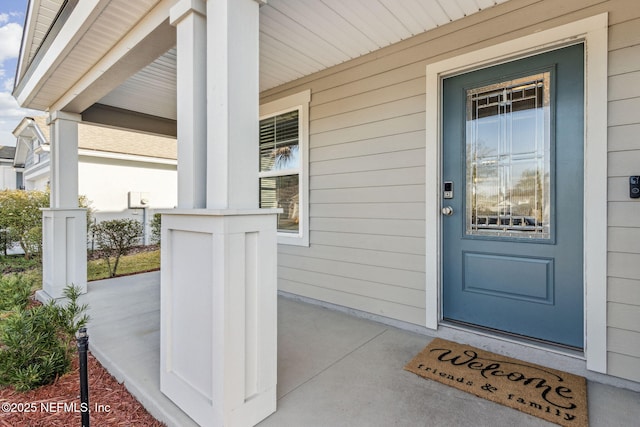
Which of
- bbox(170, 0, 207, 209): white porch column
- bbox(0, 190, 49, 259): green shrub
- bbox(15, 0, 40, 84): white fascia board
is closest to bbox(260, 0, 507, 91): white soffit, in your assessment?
bbox(170, 0, 207, 209): white porch column

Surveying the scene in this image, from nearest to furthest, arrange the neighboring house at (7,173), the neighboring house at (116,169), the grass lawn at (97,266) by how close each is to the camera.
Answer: the grass lawn at (97,266)
the neighboring house at (116,169)
the neighboring house at (7,173)

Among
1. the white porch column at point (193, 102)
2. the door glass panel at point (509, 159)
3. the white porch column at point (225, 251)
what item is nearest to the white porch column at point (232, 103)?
the white porch column at point (225, 251)

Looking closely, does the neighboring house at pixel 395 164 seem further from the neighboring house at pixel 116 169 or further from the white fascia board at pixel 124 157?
the neighboring house at pixel 116 169

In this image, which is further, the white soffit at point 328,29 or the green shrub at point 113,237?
the green shrub at point 113,237

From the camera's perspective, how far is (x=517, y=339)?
89.6 inches

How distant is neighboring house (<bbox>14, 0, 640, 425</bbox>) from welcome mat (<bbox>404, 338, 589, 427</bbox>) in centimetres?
16

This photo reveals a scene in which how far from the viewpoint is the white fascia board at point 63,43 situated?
2.15 m

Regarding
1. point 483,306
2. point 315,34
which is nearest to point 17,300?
point 315,34

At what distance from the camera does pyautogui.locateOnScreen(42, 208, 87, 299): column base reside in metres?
3.71

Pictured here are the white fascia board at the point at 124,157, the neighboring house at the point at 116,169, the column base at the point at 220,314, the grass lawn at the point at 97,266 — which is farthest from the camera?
the neighboring house at the point at 116,169

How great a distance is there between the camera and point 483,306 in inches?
97.0

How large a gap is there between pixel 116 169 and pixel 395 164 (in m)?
9.52

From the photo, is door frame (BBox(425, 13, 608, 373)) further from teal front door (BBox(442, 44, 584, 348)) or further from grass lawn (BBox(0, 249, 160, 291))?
grass lawn (BBox(0, 249, 160, 291))

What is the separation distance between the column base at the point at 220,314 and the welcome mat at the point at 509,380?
113 centimetres
